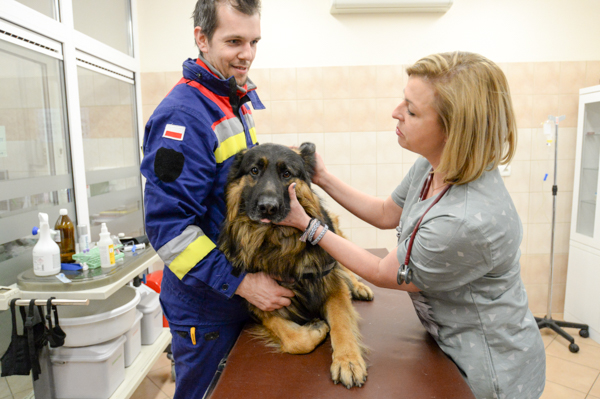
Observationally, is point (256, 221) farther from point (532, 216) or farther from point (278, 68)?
point (532, 216)

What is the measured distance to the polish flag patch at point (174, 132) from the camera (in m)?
1.28

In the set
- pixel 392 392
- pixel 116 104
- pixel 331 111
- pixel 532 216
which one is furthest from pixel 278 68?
pixel 392 392

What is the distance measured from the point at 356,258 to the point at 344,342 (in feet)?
0.95

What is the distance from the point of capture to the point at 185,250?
1.29 meters

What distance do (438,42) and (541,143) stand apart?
1.57 meters

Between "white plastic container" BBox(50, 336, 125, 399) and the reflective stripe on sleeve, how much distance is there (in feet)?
4.76

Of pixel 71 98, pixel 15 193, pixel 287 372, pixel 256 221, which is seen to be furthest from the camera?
pixel 71 98

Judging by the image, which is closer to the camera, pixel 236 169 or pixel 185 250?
pixel 185 250

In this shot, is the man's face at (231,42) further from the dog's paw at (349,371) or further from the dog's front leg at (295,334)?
the dog's paw at (349,371)

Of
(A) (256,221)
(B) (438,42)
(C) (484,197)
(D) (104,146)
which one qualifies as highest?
(B) (438,42)

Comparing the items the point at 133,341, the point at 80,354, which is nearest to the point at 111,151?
the point at 133,341

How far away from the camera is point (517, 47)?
398cm

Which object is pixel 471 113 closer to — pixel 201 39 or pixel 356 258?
pixel 356 258

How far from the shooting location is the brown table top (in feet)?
3.67
